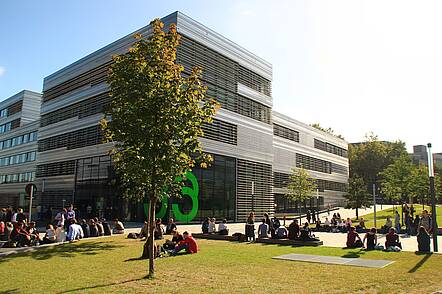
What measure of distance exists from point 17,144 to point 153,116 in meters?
58.2

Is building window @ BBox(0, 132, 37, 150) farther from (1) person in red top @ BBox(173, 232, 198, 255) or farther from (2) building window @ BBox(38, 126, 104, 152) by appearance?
(1) person in red top @ BBox(173, 232, 198, 255)

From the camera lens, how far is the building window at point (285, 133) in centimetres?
5325

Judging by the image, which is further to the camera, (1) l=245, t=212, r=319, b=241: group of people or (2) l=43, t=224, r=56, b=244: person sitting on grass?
(1) l=245, t=212, r=319, b=241: group of people

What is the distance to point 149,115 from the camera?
11219 millimetres

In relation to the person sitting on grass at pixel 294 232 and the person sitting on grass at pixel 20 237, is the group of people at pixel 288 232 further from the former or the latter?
the person sitting on grass at pixel 20 237

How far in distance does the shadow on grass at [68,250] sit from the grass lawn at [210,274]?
4cm

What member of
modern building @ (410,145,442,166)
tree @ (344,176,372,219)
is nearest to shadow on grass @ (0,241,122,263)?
tree @ (344,176,372,219)

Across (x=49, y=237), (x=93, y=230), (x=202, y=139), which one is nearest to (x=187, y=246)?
(x=49, y=237)

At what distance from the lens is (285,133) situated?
55.6 meters

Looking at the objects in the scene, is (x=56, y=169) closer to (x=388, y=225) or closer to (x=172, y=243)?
(x=172, y=243)

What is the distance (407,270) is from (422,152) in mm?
144861

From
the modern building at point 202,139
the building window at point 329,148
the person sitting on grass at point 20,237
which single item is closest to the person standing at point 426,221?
the modern building at point 202,139

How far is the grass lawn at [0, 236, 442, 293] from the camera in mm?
9625

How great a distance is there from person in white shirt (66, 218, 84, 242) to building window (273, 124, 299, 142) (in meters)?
35.6
